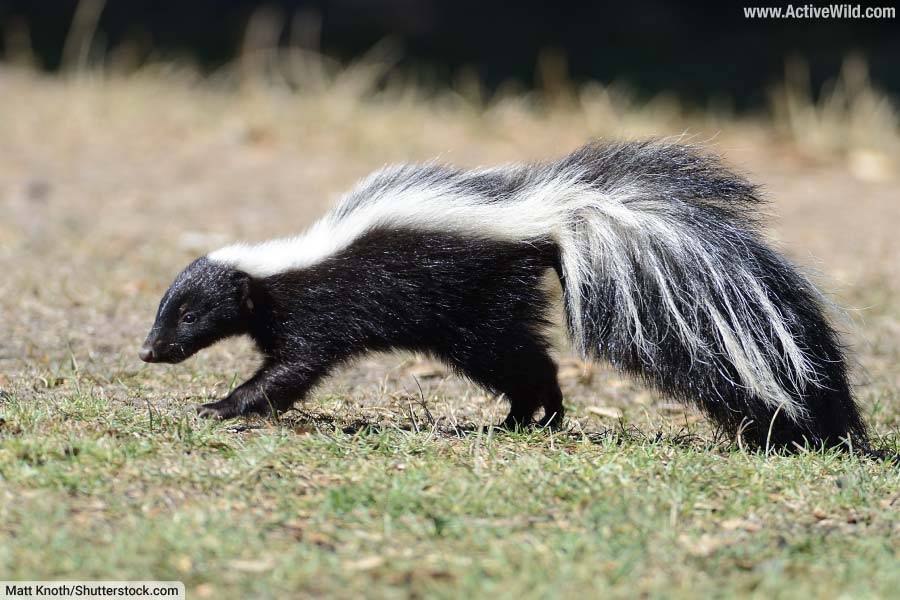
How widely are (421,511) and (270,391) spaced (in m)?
1.42

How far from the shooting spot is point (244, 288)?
5465 mm

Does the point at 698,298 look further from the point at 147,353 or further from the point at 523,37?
the point at 523,37

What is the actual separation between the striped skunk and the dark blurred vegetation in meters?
12.7

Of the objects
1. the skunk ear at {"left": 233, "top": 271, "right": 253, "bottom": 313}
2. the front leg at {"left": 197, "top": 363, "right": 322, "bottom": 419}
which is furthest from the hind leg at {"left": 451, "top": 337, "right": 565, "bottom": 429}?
the skunk ear at {"left": 233, "top": 271, "right": 253, "bottom": 313}

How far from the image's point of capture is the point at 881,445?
5.55 meters

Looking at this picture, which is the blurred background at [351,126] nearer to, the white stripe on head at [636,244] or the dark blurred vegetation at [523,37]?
the dark blurred vegetation at [523,37]

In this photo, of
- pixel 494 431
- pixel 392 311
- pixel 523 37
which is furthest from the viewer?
pixel 523 37

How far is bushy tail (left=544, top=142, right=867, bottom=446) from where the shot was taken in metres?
4.93

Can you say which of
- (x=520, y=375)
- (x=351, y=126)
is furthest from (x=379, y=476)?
(x=351, y=126)

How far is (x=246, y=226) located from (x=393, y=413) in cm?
499

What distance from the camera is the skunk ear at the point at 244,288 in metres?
5.46

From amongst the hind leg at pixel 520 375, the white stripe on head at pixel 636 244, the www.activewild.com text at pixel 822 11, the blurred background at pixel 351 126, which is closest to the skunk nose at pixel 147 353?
the blurred background at pixel 351 126

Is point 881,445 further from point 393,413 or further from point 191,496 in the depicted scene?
point 191,496

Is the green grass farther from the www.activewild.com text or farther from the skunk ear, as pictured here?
the www.activewild.com text
